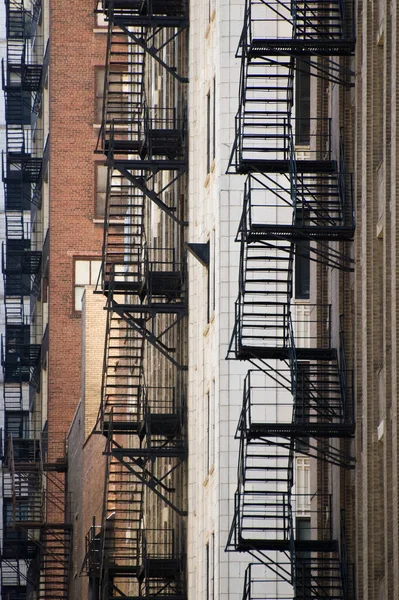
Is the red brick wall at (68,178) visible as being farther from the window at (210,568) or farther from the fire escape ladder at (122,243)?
the window at (210,568)

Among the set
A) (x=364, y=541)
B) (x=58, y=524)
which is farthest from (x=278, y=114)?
(x=58, y=524)

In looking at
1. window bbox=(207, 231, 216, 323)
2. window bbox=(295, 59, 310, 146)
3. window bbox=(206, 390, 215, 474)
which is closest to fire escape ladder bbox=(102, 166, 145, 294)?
window bbox=(207, 231, 216, 323)

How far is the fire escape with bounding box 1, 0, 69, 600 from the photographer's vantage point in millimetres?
71688

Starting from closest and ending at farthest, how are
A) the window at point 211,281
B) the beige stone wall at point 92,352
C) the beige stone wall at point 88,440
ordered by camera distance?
the window at point 211,281
the beige stone wall at point 88,440
the beige stone wall at point 92,352

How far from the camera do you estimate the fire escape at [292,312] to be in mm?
32062

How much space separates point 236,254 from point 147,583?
32.9 feet

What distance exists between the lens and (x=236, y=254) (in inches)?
1486

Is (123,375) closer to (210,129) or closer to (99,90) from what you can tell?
(210,129)

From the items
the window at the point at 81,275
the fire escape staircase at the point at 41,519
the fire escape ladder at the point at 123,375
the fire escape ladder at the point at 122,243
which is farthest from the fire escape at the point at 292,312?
the window at the point at 81,275

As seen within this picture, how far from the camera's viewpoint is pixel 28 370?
87500 millimetres

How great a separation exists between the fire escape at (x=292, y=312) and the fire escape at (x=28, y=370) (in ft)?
102

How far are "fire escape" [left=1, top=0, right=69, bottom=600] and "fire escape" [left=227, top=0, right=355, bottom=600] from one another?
31.1m

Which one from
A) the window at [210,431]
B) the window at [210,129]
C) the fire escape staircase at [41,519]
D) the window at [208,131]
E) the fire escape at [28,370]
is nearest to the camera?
the window at [210,431]

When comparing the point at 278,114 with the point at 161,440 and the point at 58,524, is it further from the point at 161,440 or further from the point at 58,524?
the point at 58,524
